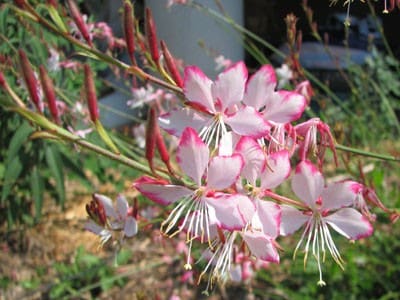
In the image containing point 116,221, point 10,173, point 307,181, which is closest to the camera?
point 307,181

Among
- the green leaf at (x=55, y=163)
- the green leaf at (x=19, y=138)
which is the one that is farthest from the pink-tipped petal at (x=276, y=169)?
the green leaf at (x=55, y=163)

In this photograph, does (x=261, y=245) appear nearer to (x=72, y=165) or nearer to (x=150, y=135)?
(x=150, y=135)

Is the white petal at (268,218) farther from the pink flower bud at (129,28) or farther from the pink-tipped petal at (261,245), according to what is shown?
the pink flower bud at (129,28)

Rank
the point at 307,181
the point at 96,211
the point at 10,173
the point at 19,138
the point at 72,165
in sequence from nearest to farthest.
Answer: the point at 307,181 → the point at 96,211 → the point at 19,138 → the point at 10,173 → the point at 72,165

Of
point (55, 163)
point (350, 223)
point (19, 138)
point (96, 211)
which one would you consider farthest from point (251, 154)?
point (55, 163)

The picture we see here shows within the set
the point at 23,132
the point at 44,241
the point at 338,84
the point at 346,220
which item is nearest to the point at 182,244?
the point at 23,132

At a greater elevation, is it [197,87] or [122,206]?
[197,87]

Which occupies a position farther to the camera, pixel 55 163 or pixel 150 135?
pixel 55 163
